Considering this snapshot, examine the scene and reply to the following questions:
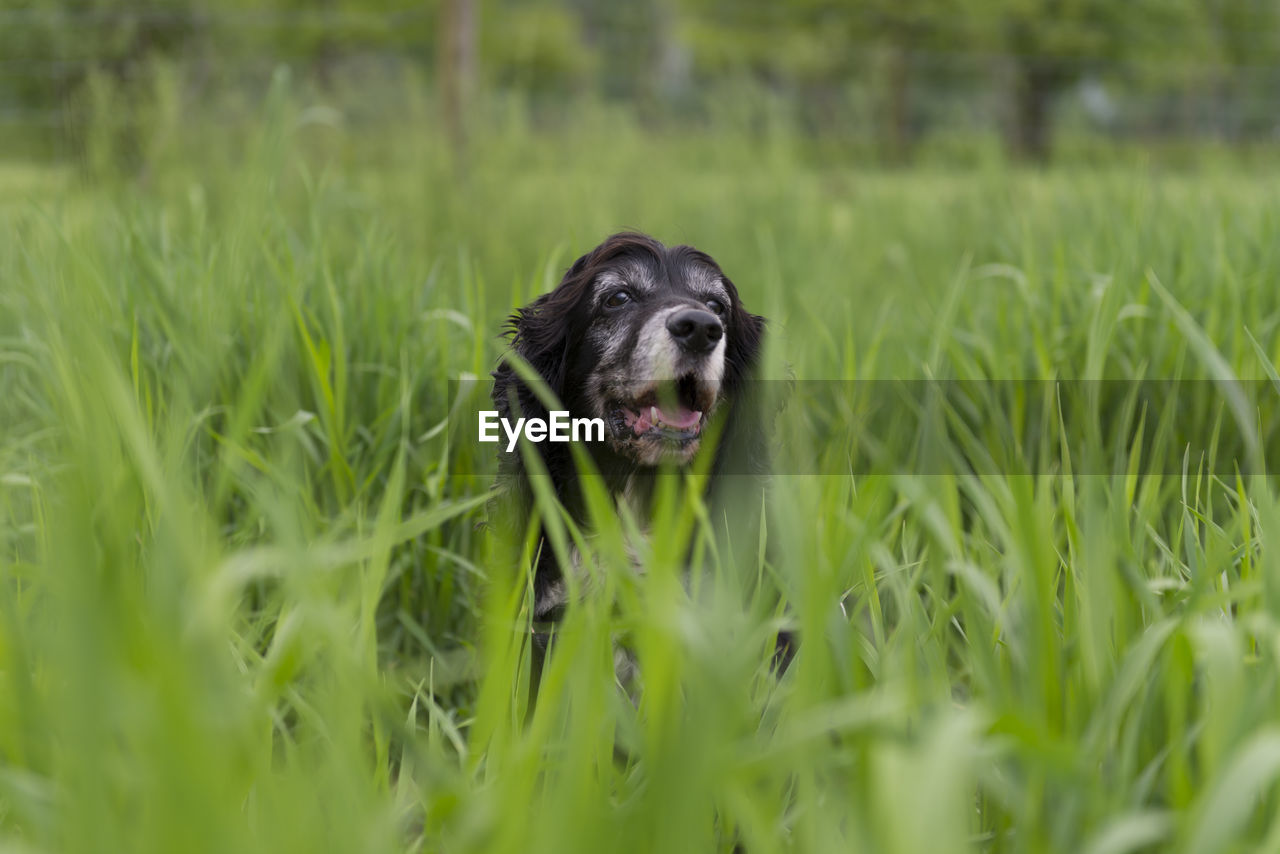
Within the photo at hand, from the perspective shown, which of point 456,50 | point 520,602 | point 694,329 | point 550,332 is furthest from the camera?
point 456,50

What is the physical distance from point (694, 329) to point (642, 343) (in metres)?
0.16

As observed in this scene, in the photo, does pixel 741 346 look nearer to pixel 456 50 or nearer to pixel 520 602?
pixel 520 602

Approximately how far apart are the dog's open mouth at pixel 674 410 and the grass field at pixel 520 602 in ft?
0.92

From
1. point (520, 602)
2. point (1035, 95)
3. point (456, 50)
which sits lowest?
point (520, 602)

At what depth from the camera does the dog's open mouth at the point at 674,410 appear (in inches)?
75.7

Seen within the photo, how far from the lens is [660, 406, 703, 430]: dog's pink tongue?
1.96m

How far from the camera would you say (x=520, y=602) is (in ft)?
5.62

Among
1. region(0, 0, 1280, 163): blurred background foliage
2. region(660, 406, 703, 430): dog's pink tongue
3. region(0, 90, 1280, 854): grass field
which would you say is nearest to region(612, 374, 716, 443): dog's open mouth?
region(660, 406, 703, 430): dog's pink tongue

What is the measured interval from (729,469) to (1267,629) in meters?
1.33

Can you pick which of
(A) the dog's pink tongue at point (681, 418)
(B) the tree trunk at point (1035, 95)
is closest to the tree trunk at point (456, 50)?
(A) the dog's pink tongue at point (681, 418)

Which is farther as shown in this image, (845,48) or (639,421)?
(845,48)

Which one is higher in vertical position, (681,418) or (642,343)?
(642,343)

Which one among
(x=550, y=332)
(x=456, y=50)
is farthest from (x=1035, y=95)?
(x=550, y=332)

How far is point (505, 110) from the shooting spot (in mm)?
6570
